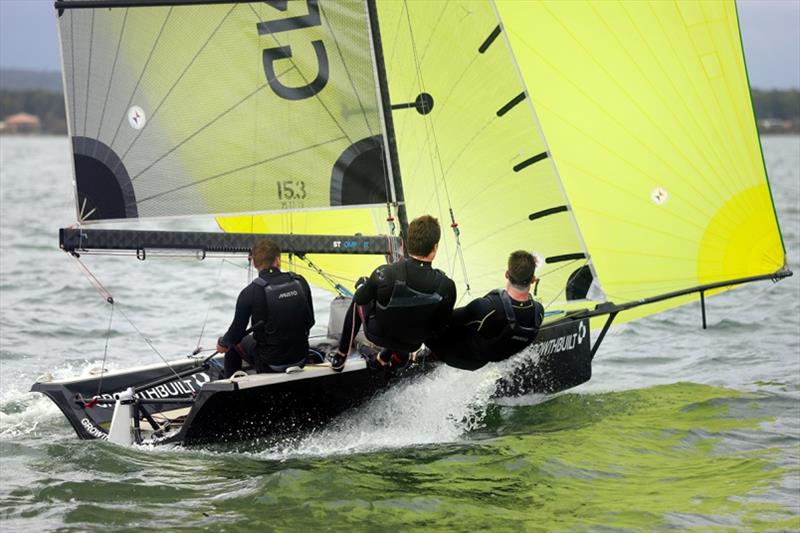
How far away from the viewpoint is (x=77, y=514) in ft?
18.3

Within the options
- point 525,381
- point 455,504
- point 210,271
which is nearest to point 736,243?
point 525,381

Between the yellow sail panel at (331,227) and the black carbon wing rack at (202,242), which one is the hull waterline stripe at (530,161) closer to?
the yellow sail panel at (331,227)

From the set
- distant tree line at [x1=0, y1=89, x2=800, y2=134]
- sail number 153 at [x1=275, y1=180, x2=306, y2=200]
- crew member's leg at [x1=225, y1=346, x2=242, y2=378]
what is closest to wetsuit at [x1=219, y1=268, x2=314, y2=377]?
crew member's leg at [x1=225, y1=346, x2=242, y2=378]

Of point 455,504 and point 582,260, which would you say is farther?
point 582,260

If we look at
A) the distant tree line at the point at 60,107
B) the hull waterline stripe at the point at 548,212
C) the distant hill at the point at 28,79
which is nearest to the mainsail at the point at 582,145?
the hull waterline stripe at the point at 548,212

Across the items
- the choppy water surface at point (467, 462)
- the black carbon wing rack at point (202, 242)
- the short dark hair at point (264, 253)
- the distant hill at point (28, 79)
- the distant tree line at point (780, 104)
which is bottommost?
the choppy water surface at point (467, 462)

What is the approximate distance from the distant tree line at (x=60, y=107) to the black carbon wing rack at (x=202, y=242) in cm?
8662

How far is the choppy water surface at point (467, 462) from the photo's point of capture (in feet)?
18.5

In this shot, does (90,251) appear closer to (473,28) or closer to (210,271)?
(473,28)

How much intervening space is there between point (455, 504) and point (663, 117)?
3.58 metres

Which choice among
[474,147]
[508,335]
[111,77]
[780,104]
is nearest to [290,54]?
[111,77]

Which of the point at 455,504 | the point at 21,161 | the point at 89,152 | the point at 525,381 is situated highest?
the point at 21,161

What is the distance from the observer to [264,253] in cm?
642

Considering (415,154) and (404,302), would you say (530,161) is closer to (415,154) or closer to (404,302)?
(415,154)
